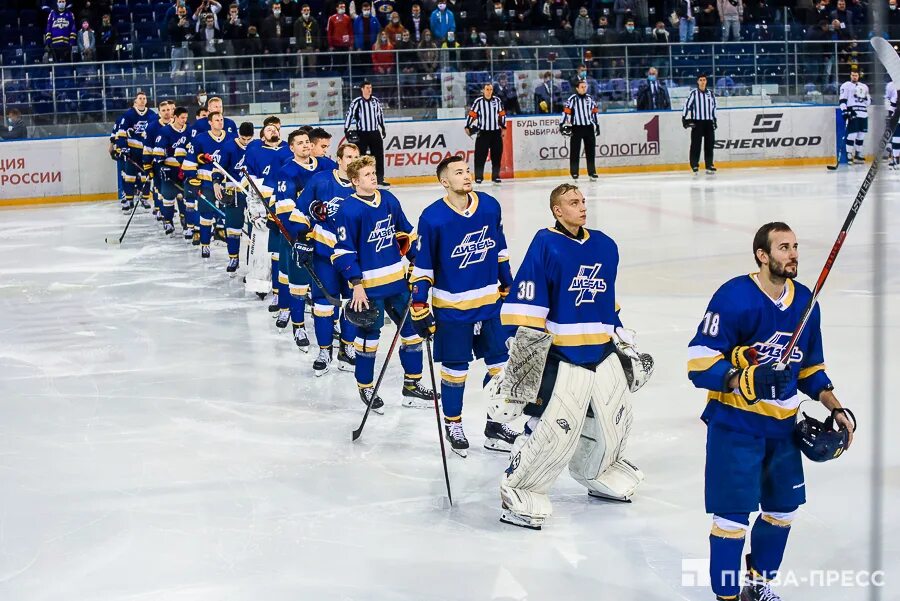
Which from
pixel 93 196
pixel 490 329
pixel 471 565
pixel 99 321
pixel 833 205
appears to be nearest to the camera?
pixel 471 565

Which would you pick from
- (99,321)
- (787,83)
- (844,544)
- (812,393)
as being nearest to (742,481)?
(812,393)

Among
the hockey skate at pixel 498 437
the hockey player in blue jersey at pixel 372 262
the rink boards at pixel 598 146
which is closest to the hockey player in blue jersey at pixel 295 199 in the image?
the hockey player in blue jersey at pixel 372 262

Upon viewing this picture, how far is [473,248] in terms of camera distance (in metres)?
5.70

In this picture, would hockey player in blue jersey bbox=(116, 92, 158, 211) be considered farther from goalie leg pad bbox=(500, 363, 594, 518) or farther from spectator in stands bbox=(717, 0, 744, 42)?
goalie leg pad bbox=(500, 363, 594, 518)

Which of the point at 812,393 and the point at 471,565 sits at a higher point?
the point at 812,393

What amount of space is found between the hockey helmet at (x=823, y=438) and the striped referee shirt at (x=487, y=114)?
15.6 metres

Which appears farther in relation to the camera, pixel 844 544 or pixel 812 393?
pixel 844 544

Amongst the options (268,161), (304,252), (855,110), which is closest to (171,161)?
(268,161)

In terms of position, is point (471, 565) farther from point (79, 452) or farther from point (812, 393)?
point (79, 452)

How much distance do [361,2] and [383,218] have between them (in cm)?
1657

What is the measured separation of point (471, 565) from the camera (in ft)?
→ 14.3

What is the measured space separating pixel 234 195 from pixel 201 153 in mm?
1495

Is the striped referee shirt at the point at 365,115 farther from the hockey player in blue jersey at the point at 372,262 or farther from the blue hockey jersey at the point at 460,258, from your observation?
the blue hockey jersey at the point at 460,258

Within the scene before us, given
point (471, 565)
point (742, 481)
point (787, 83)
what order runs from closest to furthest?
point (742, 481), point (471, 565), point (787, 83)
